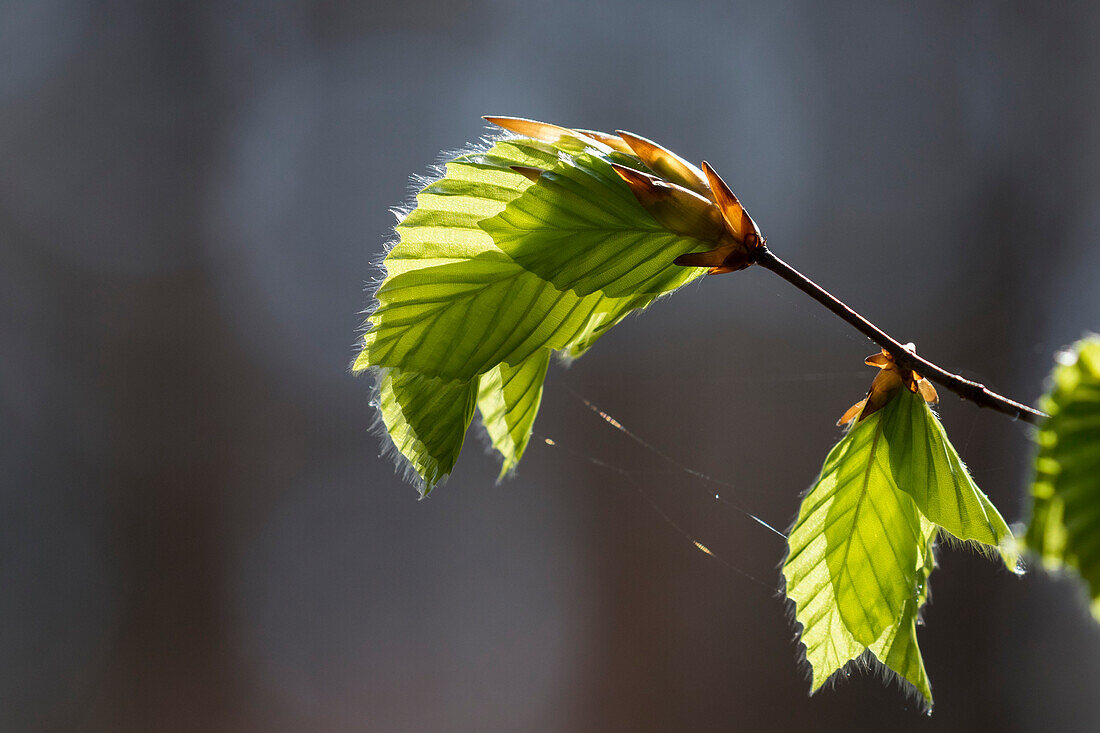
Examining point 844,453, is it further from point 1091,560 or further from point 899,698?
point 899,698

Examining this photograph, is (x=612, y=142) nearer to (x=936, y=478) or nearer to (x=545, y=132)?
(x=545, y=132)

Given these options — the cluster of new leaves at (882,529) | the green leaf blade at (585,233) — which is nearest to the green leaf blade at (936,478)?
the cluster of new leaves at (882,529)

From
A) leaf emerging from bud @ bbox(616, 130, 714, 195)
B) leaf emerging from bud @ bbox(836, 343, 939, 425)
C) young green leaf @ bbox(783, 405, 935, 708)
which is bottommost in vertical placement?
young green leaf @ bbox(783, 405, 935, 708)

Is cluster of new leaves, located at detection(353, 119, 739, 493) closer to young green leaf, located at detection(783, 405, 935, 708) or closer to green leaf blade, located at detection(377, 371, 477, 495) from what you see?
green leaf blade, located at detection(377, 371, 477, 495)

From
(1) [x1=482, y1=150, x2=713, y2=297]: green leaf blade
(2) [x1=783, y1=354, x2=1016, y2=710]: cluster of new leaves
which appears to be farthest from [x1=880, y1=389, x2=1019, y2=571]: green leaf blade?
(1) [x1=482, y1=150, x2=713, y2=297]: green leaf blade

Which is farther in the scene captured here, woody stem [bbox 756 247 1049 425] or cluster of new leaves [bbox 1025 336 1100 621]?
woody stem [bbox 756 247 1049 425]

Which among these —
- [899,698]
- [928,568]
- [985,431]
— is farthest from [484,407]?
[899,698]
